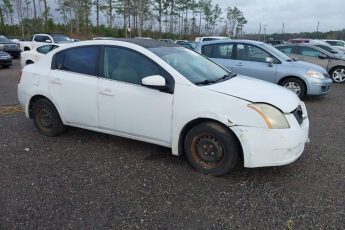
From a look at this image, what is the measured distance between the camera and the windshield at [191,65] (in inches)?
155

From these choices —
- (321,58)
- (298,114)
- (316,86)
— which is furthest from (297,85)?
(298,114)

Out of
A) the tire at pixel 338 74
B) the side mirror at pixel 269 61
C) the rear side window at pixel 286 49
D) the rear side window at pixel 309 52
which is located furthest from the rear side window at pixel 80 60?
the tire at pixel 338 74

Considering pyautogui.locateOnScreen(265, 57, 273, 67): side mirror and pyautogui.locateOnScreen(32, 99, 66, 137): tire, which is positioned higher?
pyautogui.locateOnScreen(265, 57, 273, 67): side mirror

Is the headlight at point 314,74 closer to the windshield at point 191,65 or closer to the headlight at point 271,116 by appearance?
the windshield at point 191,65

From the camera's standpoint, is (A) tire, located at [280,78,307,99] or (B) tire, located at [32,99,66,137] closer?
(B) tire, located at [32,99,66,137]

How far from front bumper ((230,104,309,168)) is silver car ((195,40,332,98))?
505cm

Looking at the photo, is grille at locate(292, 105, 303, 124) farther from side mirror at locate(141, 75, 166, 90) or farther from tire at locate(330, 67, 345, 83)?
tire at locate(330, 67, 345, 83)

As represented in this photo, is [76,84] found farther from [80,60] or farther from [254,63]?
[254,63]

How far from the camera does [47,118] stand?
494 cm

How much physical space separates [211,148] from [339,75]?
10.2 meters

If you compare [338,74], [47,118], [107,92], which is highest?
[107,92]

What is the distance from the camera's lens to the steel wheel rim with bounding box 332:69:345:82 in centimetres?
1175

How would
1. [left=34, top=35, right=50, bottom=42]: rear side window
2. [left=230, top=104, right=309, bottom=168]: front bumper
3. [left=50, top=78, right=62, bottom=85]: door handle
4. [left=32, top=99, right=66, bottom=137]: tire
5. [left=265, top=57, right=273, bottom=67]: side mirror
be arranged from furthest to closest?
[left=34, top=35, right=50, bottom=42]: rear side window, [left=265, top=57, right=273, bottom=67]: side mirror, [left=32, top=99, right=66, bottom=137]: tire, [left=50, top=78, right=62, bottom=85]: door handle, [left=230, top=104, right=309, bottom=168]: front bumper

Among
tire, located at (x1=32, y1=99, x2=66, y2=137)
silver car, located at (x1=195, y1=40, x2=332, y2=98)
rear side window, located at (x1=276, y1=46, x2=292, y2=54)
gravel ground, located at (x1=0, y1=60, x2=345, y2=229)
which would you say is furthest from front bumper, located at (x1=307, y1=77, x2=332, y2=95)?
tire, located at (x1=32, y1=99, x2=66, y2=137)
